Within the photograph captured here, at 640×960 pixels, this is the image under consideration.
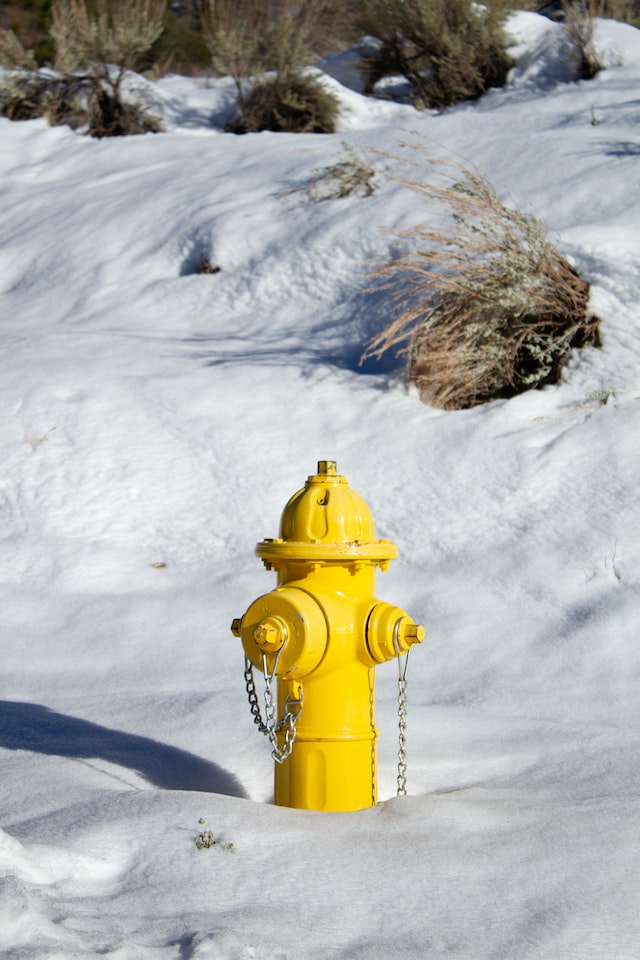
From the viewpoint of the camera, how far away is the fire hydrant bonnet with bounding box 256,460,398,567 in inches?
85.3

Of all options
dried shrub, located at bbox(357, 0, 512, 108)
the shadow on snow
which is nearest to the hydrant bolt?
the shadow on snow

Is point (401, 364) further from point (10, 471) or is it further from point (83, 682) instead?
point (83, 682)

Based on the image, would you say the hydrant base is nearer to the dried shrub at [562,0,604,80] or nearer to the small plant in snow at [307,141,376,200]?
the small plant in snow at [307,141,376,200]

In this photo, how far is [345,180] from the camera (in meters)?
5.88

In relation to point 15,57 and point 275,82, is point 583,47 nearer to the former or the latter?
point 275,82

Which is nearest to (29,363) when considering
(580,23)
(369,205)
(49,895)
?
(369,205)

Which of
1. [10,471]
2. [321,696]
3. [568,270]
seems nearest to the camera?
[321,696]

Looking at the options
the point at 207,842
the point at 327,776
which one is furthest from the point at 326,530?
the point at 207,842

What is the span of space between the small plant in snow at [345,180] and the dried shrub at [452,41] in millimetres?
2797

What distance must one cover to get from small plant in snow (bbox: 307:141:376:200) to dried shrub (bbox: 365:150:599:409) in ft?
4.63

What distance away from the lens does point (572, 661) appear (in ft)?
10.2

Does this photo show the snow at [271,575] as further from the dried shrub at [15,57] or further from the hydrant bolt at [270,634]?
the dried shrub at [15,57]

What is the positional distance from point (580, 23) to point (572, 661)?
642cm

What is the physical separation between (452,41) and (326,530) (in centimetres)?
751
